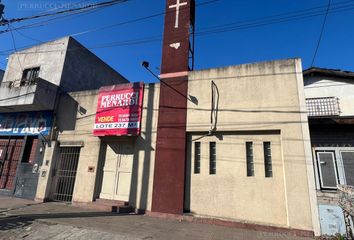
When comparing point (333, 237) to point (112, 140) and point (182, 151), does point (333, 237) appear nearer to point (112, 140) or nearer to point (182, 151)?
point (182, 151)

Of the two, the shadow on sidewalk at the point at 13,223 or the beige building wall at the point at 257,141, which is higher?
the beige building wall at the point at 257,141

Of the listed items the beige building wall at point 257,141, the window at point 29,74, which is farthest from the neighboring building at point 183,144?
the window at point 29,74

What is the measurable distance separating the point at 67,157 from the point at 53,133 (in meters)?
1.41

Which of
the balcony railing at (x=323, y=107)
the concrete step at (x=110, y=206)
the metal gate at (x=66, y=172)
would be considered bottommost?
the concrete step at (x=110, y=206)

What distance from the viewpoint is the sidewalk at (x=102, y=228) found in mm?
6052

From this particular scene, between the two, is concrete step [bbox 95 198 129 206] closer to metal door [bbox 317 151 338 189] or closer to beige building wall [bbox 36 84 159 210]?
beige building wall [bbox 36 84 159 210]

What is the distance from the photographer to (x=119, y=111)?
33.5 feet

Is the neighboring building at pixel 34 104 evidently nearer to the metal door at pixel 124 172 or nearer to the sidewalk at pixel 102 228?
the metal door at pixel 124 172

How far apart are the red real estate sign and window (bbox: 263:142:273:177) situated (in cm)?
487

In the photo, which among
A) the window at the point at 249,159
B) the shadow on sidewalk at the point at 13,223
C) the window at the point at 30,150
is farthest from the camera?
the window at the point at 30,150

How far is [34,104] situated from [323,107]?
1440 cm

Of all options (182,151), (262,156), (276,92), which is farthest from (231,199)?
(276,92)

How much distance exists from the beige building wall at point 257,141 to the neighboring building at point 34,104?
6.96 m

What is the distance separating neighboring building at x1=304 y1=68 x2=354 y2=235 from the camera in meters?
6.91
